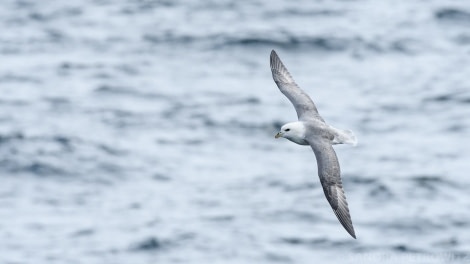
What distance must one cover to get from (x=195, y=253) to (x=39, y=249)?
3.35 m

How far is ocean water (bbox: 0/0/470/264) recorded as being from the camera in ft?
75.6

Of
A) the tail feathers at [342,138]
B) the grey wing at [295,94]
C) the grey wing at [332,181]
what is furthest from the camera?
the grey wing at [295,94]

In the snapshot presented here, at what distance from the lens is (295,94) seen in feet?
48.7

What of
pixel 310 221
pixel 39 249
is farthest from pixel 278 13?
pixel 39 249

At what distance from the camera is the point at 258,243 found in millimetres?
22984

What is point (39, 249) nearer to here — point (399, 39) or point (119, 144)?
point (119, 144)

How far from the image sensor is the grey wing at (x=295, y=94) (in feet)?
47.0

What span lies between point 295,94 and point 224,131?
12.4 metres

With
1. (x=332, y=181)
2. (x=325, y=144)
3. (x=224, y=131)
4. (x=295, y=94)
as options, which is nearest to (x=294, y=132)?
(x=325, y=144)

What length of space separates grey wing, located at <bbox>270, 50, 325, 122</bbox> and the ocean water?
7.73m

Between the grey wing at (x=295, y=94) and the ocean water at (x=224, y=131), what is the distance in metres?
7.73

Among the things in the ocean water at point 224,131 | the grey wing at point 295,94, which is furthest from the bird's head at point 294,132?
the ocean water at point 224,131

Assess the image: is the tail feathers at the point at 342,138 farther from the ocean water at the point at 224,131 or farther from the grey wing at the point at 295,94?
the ocean water at the point at 224,131

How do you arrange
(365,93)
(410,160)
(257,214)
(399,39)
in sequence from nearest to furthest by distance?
(257,214)
(410,160)
(365,93)
(399,39)
